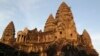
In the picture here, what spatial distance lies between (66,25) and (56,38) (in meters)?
4.20

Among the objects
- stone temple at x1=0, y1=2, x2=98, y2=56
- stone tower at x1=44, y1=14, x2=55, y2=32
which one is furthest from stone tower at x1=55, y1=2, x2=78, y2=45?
stone tower at x1=44, y1=14, x2=55, y2=32

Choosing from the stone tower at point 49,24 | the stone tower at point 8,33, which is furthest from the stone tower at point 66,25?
the stone tower at point 8,33

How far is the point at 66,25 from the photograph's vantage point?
167 ft

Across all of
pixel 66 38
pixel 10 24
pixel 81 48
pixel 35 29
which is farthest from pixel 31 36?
pixel 81 48

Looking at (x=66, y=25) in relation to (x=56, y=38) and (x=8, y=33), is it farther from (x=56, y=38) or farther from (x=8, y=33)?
(x=8, y=33)

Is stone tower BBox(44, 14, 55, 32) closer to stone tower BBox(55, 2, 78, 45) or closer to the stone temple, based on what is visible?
the stone temple

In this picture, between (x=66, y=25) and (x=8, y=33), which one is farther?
(x=8, y=33)

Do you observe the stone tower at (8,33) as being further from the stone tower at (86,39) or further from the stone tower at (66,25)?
the stone tower at (86,39)

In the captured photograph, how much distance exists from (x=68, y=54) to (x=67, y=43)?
2.65 meters

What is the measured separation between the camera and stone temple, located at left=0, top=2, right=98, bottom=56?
46156 mm

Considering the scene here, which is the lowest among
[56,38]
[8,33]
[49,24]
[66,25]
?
[56,38]

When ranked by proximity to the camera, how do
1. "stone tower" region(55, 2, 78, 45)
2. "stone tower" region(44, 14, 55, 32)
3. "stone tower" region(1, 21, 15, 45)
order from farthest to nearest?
"stone tower" region(44, 14, 55, 32), "stone tower" region(1, 21, 15, 45), "stone tower" region(55, 2, 78, 45)

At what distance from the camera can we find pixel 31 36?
55562mm

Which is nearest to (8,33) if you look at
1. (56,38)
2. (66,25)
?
(56,38)
